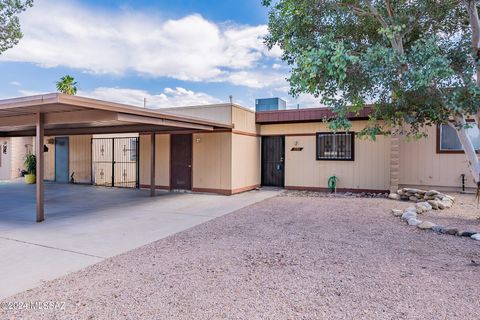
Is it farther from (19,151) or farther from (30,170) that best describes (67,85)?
(30,170)

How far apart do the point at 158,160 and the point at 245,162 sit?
3196mm

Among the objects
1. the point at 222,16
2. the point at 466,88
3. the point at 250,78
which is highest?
the point at 222,16

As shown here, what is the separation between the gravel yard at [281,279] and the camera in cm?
252

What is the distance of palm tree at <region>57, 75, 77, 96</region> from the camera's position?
52.1 feet

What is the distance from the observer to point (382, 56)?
4289mm

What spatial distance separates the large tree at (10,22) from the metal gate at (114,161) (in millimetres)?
4532

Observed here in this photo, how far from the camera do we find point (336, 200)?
844cm

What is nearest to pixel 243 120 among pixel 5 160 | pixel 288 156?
pixel 288 156

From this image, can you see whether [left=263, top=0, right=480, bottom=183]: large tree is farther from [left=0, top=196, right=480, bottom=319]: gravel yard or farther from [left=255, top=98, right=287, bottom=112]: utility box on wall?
[left=255, top=98, right=287, bottom=112]: utility box on wall

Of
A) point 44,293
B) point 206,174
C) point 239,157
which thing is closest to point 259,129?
point 239,157

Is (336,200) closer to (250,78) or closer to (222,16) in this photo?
(222,16)

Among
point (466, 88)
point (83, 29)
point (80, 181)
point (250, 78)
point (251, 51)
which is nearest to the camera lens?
point (466, 88)

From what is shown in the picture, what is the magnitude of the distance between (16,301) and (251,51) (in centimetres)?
1157

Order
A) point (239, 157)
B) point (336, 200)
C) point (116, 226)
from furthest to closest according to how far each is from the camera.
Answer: point (239, 157), point (336, 200), point (116, 226)
